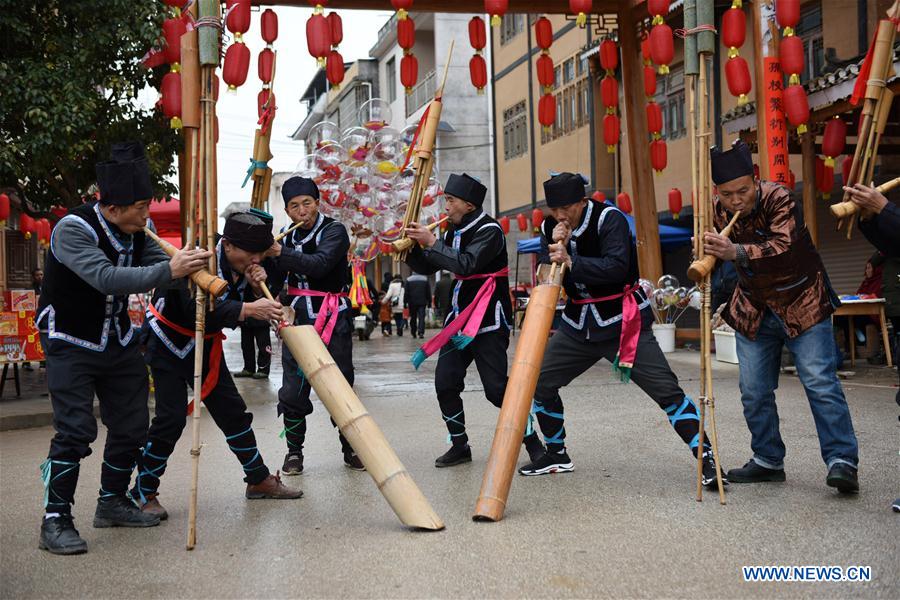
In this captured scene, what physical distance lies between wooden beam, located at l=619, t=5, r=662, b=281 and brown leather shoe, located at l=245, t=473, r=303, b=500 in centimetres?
1010

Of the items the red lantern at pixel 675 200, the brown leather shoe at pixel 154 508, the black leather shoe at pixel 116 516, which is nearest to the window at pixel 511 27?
the red lantern at pixel 675 200

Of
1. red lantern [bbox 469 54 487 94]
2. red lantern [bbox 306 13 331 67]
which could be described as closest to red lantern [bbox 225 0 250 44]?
red lantern [bbox 306 13 331 67]

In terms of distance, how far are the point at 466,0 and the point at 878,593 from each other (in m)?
10.8

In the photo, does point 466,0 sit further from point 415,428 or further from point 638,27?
point 415,428

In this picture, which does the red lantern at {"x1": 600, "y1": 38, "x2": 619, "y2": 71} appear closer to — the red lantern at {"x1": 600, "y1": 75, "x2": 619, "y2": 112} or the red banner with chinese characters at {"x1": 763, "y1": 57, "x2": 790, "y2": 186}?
the red lantern at {"x1": 600, "y1": 75, "x2": 619, "y2": 112}

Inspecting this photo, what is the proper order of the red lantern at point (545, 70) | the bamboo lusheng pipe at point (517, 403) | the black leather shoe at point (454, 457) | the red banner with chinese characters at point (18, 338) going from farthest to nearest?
the red lantern at point (545, 70)
the red banner with chinese characters at point (18, 338)
the black leather shoe at point (454, 457)
the bamboo lusheng pipe at point (517, 403)

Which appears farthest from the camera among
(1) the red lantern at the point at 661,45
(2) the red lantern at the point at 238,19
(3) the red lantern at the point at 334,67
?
(3) the red lantern at the point at 334,67

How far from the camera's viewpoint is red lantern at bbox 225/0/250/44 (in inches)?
421

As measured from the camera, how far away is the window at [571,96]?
73.8ft

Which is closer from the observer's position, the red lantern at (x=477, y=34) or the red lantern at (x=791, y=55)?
the red lantern at (x=791, y=55)

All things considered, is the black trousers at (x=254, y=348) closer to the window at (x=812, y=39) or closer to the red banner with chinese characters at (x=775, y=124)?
the red banner with chinese characters at (x=775, y=124)

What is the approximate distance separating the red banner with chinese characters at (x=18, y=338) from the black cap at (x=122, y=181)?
5972mm

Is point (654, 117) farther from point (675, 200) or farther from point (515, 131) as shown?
point (515, 131)

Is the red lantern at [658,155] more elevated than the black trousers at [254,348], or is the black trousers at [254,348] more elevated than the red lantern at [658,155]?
the red lantern at [658,155]
